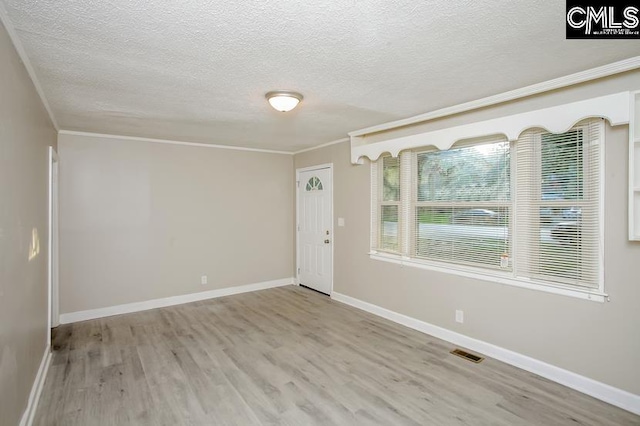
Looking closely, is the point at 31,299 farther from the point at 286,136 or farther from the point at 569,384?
the point at 569,384

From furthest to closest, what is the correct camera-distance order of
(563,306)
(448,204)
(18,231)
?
(448,204)
(563,306)
(18,231)

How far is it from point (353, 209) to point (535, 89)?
8.53ft

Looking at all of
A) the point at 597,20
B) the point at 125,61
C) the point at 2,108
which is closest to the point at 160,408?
the point at 2,108

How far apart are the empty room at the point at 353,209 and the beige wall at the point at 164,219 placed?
0.03 meters

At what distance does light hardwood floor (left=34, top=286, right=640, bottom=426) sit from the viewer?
2303 mm

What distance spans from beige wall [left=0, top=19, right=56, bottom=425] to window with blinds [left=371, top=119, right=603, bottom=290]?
354 centimetres

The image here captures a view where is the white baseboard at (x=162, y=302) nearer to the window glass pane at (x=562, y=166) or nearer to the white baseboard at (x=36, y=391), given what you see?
the white baseboard at (x=36, y=391)

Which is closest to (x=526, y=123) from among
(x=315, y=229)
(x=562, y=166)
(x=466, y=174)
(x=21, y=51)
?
(x=562, y=166)

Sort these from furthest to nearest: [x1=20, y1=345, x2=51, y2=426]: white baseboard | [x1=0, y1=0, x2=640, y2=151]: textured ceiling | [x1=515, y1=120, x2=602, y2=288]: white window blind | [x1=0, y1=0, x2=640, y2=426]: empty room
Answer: [x1=515, y1=120, x2=602, y2=288]: white window blind, [x1=20, y1=345, x2=51, y2=426]: white baseboard, [x1=0, y1=0, x2=640, y2=426]: empty room, [x1=0, y1=0, x2=640, y2=151]: textured ceiling

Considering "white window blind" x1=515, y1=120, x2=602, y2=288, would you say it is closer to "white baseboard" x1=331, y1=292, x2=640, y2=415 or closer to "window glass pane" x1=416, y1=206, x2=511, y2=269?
"window glass pane" x1=416, y1=206, x2=511, y2=269

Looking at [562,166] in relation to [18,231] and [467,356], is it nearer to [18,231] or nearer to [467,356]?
[467,356]

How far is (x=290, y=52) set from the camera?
2.11 m

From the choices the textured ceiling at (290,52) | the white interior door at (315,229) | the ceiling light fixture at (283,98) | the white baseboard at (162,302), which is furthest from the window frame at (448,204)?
the white baseboard at (162,302)

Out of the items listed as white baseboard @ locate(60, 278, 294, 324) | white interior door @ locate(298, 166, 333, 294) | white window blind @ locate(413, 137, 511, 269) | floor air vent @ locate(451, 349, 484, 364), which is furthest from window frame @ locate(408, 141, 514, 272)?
white baseboard @ locate(60, 278, 294, 324)
